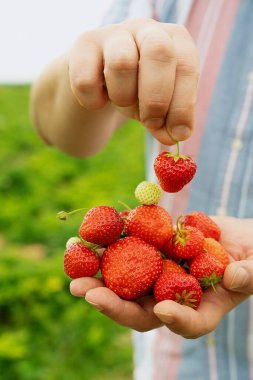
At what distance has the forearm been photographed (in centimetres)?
124

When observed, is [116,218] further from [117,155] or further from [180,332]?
[117,155]

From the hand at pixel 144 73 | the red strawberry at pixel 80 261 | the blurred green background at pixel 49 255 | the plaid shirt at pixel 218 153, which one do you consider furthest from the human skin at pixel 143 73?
the blurred green background at pixel 49 255

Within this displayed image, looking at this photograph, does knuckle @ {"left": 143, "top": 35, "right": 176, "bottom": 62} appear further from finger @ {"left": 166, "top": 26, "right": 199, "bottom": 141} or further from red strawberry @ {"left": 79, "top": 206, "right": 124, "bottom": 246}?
red strawberry @ {"left": 79, "top": 206, "right": 124, "bottom": 246}

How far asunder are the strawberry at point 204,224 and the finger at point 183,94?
0.24 m

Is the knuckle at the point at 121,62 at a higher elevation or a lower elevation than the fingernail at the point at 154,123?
higher

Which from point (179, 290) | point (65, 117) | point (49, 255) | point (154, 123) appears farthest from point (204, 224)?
point (49, 255)

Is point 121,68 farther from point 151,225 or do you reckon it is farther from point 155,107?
point 151,225

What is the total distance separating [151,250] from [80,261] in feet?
0.38

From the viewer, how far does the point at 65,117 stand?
130 cm

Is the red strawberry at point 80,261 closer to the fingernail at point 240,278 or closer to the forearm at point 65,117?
the fingernail at point 240,278

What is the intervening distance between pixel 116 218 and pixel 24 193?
189 centimetres

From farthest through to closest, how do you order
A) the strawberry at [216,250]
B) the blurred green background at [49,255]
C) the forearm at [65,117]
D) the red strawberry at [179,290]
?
the blurred green background at [49,255]
the forearm at [65,117]
the strawberry at [216,250]
the red strawberry at [179,290]

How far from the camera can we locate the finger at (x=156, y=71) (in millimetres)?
835

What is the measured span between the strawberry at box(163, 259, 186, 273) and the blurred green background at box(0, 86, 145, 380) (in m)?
0.90
